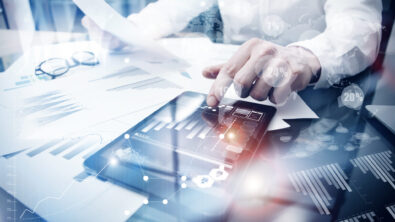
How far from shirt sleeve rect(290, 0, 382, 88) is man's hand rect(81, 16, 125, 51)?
1.50 ft

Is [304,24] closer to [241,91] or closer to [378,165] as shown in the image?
[241,91]

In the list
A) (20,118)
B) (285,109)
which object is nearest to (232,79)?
(285,109)

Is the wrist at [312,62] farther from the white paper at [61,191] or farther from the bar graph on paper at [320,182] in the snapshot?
the white paper at [61,191]

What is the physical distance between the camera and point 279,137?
1.06ft

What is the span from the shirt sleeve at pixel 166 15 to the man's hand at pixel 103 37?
0.15 metres

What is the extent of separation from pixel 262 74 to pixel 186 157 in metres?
0.23

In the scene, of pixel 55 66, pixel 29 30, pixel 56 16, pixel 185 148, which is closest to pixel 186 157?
pixel 185 148

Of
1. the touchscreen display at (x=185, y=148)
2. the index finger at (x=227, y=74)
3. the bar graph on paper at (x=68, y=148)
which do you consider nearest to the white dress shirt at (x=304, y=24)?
the index finger at (x=227, y=74)

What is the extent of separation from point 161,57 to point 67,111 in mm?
331

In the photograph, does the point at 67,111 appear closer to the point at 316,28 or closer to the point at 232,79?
the point at 232,79

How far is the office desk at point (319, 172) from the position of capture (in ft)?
0.69

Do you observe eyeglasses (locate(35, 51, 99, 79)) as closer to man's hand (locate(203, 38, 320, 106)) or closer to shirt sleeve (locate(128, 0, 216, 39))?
shirt sleeve (locate(128, 0, 216, 39))

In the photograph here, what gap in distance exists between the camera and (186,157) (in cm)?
27

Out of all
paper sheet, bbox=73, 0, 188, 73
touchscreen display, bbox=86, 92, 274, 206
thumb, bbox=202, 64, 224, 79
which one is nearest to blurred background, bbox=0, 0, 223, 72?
paper sheet, bbox=73, 0, 188, 73
